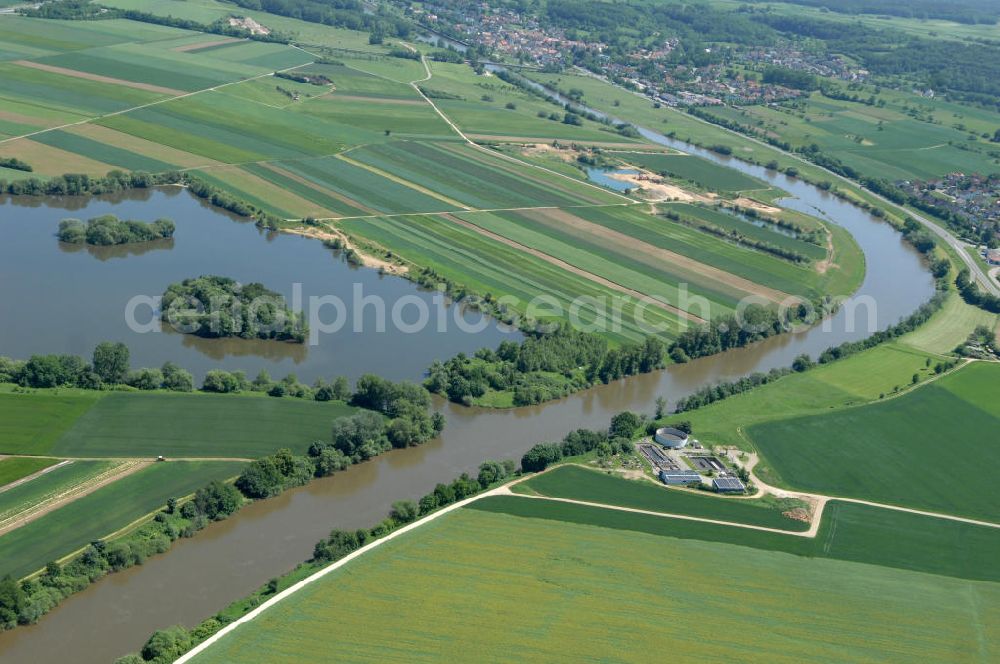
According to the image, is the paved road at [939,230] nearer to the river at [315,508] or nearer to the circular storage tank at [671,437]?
the river at [315,508]

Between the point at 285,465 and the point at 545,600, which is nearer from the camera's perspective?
the point at 545,600

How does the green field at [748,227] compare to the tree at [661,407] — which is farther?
the green field at [748,227]

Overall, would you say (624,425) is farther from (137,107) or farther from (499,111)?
(499,111)

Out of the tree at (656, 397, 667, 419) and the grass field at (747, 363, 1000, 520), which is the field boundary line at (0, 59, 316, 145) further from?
the grass field at (747, 363, 1000, 520)

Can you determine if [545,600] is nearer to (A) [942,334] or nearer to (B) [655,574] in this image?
(B) [655,574]

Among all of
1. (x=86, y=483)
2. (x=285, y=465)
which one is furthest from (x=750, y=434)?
(x=86, y=483)

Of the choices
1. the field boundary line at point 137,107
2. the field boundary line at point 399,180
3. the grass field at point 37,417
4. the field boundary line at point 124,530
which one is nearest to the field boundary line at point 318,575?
the field boundary line at point 124,530
